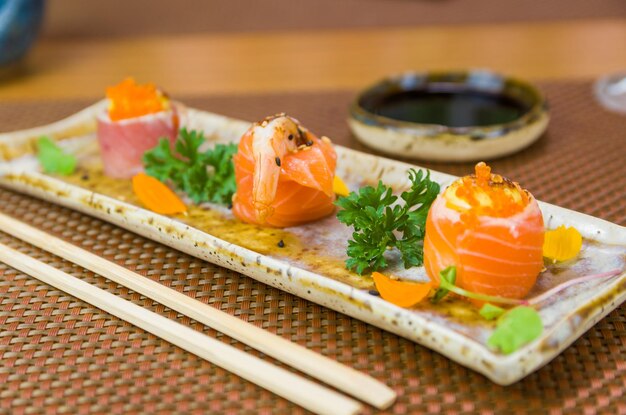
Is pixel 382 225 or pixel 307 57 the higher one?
pixel 382 225

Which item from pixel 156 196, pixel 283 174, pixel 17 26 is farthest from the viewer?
pixel 17 26

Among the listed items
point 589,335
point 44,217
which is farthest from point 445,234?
point 44,217

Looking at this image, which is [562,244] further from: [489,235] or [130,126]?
[130,126]

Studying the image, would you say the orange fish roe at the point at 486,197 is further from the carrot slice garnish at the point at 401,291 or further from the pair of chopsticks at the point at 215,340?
the pair of chopsticks at the point at 215,340

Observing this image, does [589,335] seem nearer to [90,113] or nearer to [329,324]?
[329,324]

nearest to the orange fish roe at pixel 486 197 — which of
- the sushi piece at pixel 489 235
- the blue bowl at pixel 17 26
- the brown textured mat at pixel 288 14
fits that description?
the sushi piece at pixel 489 235

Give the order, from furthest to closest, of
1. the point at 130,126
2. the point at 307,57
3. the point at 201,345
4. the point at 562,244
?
the point at 307,57
the point at 130,126
the point at 562,244
the point at 201,345

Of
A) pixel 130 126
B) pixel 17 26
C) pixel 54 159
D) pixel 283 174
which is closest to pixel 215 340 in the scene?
pixel 283 174
